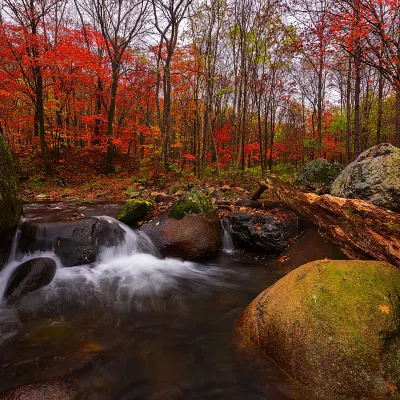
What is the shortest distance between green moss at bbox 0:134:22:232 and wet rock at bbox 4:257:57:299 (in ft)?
2.92

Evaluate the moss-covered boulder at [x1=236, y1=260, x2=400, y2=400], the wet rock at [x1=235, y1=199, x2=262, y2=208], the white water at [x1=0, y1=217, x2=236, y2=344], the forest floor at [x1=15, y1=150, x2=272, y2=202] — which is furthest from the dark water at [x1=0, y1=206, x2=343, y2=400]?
the forest floor at [x1=15, y1=150, x2=272, y2=202]

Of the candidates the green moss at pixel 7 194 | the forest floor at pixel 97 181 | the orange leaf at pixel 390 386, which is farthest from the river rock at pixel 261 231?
the green moss at pixel 7 194

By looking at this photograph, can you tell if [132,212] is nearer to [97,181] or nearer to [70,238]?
[70,238]

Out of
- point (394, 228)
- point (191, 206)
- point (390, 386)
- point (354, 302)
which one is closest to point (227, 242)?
point (191, 206)

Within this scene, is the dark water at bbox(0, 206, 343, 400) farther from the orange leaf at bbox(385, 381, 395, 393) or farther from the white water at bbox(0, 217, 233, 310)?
the orange leaf at bbox(385, 381, 395, 393)

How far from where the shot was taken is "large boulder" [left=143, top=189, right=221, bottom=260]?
680 cm

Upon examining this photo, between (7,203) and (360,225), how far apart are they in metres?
6.25

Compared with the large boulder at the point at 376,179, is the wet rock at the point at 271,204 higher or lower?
lower

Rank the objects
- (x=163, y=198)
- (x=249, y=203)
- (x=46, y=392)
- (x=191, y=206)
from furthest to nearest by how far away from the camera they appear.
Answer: (x=163, y=198) < (x=249, y=203) < (x=191, y=206) < (x=46, y=392)

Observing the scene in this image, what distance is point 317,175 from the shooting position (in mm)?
10250

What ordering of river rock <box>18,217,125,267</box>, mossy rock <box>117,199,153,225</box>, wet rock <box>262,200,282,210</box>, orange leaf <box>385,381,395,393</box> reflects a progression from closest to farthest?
orange leaf <box>385,381,395,393</box> < river rock <box>18,217,125,267</box> < mossy rock <box>117,199,153,225</box> < wet rock <box>262,200,282,210</box>

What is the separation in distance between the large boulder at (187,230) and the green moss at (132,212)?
1.87 ft

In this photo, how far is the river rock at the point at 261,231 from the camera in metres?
7.03

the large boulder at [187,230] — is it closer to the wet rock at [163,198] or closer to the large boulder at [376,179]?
the wet rock at [163,198]
